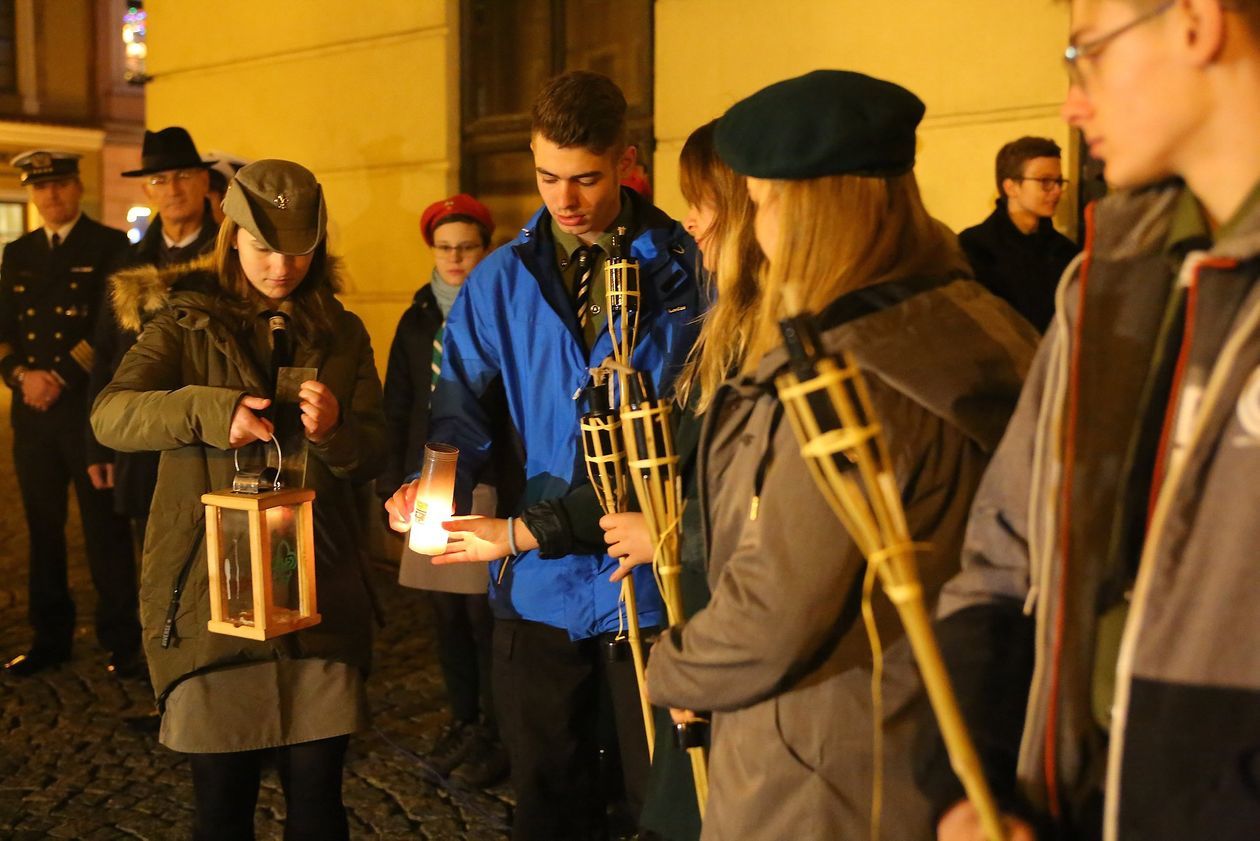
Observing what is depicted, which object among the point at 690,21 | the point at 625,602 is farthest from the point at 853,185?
the point at 690,21

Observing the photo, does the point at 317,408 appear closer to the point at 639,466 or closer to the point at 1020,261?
the point at 639,466

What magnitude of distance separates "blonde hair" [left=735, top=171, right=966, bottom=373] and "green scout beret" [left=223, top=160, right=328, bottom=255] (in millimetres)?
1492

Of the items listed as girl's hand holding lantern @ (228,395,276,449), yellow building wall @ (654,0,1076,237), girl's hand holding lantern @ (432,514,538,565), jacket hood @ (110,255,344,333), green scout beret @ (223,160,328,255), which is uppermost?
yellow building wall @ (654,0,1076,237)

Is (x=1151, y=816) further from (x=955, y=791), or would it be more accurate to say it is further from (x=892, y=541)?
(x=892, y=541)

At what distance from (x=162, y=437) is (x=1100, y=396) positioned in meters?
2.11

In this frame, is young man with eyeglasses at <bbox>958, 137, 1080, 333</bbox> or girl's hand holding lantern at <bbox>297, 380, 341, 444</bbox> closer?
girl's hand holding lantern at <bbox>297, 380, 341, 444</bbox>

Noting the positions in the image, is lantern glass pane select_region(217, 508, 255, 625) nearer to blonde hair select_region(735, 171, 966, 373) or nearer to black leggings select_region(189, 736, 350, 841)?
black leggings select_region(189, 736, 350, 841)

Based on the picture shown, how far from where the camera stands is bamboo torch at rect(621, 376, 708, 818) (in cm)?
231

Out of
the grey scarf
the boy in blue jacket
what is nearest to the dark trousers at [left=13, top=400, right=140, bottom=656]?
the grey scarf

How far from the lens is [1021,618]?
1.52 metres

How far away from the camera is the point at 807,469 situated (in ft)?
5.62

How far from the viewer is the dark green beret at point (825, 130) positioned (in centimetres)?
179

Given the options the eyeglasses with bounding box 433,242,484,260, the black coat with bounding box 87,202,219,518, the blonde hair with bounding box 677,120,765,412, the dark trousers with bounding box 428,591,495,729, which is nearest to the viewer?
the blonde hair with bounding box 677,120,765,412

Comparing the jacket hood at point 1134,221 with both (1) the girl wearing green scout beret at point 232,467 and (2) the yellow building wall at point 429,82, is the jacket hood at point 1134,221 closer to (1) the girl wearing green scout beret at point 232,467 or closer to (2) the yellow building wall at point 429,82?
(1) the girl wearing green scout beret at point 232,467
